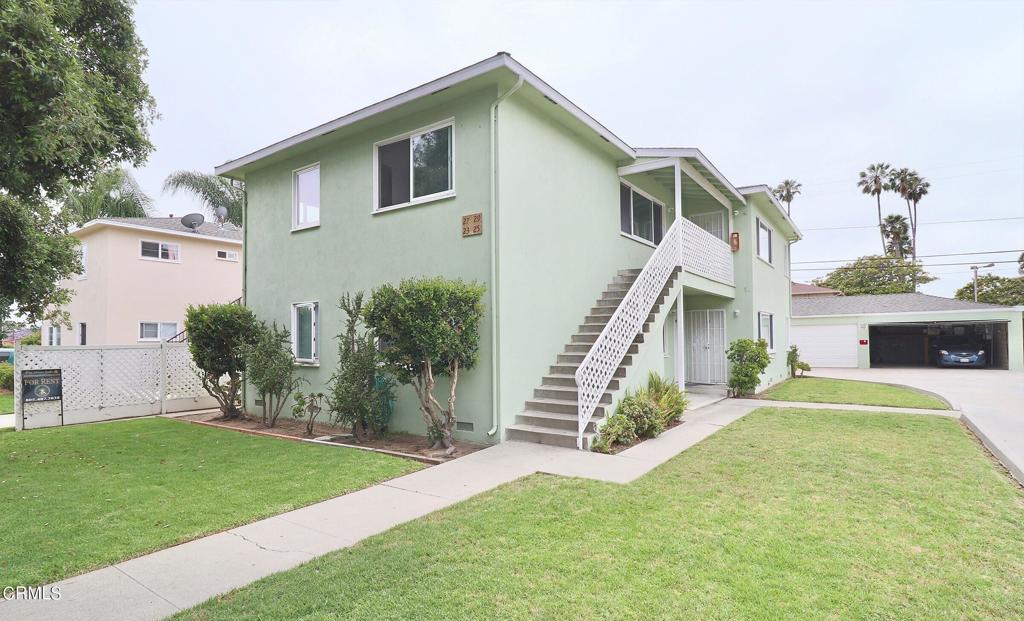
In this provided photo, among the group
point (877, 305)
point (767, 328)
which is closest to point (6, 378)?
point (767, 328)

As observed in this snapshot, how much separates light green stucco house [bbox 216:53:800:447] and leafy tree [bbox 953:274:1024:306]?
140ft

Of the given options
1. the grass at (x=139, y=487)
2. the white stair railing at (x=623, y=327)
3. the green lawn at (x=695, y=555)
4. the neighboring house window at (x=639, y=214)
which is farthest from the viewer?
the neighboring house window at (x=639, y=214)

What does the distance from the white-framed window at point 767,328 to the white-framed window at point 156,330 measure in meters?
20.7

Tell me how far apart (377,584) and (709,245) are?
463 inches

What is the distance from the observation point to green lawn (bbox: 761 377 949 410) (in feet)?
39.4

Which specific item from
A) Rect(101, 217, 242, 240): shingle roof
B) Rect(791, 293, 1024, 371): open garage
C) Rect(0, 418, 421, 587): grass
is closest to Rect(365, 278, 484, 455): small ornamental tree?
Rect(0, 418, 421, 587): grass

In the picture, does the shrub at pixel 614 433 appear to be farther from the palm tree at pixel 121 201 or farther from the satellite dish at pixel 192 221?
the palm tree at pixel 121 201

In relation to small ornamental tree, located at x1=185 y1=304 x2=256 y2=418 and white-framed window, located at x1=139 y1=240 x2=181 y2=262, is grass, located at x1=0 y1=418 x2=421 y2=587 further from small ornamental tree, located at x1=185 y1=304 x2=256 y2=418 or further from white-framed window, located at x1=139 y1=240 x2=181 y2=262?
white-framed window, located at x1=139 y1=240 x2=181 y2=262

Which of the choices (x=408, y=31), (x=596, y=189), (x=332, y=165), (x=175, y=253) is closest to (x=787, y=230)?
(x=596, y=189)

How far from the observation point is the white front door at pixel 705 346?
15156 mm

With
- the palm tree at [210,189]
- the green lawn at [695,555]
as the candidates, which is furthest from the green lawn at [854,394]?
the palm tree at [210,189]

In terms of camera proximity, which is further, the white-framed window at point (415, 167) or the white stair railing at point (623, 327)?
the white-framed window at point (415, 167)

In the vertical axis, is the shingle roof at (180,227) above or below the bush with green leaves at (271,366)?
above

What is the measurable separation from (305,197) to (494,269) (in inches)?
216
